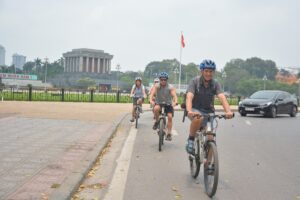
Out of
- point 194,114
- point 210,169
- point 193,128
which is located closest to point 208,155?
point 210,169

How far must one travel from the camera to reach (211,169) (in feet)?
20.6

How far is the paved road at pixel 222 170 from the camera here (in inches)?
254

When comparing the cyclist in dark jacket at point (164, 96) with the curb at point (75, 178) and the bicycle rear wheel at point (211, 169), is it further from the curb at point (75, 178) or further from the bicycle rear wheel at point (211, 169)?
the bicycle rear wheel at point (211, 169)

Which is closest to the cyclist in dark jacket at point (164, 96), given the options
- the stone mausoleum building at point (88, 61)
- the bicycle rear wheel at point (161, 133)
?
the bicycle rear wheel at point (161, 133)

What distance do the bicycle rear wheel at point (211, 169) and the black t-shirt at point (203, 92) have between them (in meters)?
0.85

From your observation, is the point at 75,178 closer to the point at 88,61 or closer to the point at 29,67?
the point at 88,61

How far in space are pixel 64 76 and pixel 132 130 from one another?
376 feet

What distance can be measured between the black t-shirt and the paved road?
1.11 metres

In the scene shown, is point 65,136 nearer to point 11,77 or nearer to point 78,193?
point 78,193

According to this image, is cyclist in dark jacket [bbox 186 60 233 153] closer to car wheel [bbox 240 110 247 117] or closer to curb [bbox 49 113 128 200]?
curb [bbox 49 113 128 200]

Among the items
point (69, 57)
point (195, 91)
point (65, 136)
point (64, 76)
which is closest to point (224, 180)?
point (195, 91)

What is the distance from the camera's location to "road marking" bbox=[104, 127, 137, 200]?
6.19 meters

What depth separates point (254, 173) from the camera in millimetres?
8008

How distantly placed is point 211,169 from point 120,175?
1.75 m
